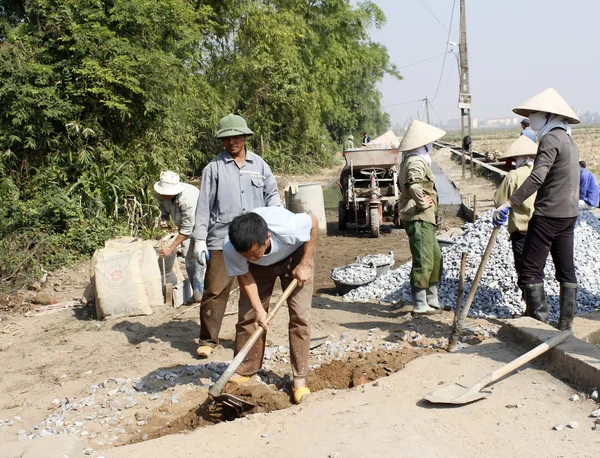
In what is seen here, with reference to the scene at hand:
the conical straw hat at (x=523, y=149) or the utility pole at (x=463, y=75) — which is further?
the utility pole at (x=463, y=75)

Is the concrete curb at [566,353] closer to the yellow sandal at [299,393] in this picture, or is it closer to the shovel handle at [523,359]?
the shovel handle at [523,359]

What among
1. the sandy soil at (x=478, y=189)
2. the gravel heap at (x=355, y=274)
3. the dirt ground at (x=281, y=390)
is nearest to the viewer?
the dirt ground at (x=281, y=390)

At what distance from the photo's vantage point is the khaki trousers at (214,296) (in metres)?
5.32

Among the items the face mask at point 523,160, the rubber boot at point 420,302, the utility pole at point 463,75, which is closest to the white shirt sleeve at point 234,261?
the rubber boot at point 420,302

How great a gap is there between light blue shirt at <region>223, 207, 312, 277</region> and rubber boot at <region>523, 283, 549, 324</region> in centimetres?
232

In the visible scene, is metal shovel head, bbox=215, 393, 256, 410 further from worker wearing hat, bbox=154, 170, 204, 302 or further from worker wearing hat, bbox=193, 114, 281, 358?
worker wearing hat, bbox=154, 170, 204, 302

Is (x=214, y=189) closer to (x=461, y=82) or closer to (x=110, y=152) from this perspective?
(x=110, y=152)

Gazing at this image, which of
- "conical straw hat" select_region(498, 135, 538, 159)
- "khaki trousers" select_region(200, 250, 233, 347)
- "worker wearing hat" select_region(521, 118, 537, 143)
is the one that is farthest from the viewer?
A: "worker wearing hat" select_region(521, 118, 537, 143)

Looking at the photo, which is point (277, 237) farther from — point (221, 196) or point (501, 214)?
point (501, 214)

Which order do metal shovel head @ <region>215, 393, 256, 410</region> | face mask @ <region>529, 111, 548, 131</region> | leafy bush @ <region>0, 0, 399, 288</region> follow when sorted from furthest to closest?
leafy bush @ <region>0, 0, 399, 288</region> < face mask @ <region>529, 111, 548, 131</region> < metal shovel head @ <region>215, 393, 256, 410</region>

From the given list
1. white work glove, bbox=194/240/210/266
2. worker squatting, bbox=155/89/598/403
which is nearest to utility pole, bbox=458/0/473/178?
worker squatting, bbox=155/89/598/403

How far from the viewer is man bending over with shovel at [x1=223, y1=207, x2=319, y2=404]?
147 inches

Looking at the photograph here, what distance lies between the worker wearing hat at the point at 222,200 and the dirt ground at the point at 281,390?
1.88 ft

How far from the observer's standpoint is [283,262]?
441 centimetres
